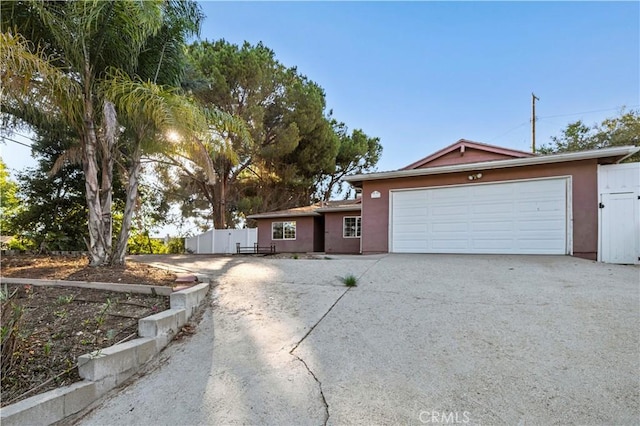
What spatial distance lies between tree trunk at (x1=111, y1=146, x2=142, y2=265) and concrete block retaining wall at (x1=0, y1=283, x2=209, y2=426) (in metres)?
3.22

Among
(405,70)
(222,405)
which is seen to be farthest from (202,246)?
(222,405)

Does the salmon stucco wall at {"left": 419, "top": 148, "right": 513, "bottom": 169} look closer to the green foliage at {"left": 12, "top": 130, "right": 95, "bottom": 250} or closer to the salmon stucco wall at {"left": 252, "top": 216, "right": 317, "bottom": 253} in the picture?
the salmon stucco wall at {"left": 252, "top": 216, "right": 317, "bottom": 253}

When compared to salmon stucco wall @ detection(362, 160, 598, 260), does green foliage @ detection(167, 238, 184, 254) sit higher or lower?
lower

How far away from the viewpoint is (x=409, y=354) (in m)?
3.10

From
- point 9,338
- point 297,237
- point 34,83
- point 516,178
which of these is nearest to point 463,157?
point 516,178

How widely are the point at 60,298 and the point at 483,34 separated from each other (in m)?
11.7

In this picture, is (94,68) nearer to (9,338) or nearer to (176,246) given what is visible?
(9,338)

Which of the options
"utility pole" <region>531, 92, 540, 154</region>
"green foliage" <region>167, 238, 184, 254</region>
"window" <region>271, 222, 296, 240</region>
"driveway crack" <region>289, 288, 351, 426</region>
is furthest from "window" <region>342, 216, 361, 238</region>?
"utility pole" <region>531, 92, 540, 154</region>

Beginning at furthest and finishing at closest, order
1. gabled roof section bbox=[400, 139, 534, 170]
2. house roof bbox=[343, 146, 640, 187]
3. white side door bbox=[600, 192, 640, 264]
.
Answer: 1. gabled roof section bbox=[400, 139, 534, 170]
2. house roof bbox=[343, 146, 640, 187]
3. white side door bbox=[600, 192, 640, 264]

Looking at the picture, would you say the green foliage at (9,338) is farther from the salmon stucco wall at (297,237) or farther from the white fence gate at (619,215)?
the salmon stucco wall at (297,237)

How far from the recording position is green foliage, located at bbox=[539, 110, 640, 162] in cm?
1670

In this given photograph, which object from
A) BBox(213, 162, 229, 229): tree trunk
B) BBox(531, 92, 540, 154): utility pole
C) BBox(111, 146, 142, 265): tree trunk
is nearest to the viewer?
BBox(111, 146, 142, 265): tree trunk

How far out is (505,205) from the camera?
874cm

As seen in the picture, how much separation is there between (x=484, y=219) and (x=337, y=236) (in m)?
7.42
